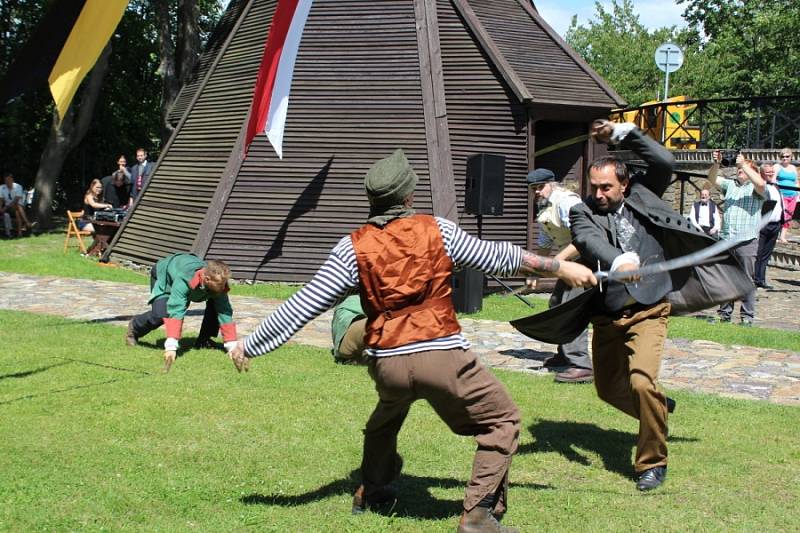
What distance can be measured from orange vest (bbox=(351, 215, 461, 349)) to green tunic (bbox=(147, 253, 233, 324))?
14.9 feet

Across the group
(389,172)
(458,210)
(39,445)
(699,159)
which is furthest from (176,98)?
(389,172)

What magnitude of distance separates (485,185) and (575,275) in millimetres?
9412

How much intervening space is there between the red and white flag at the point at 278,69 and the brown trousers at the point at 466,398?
9640mm

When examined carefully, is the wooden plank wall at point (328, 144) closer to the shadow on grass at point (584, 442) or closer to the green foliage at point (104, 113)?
the shadow on grass at point (584, 442)

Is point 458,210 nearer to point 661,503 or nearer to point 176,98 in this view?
point 176,98

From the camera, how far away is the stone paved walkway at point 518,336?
934 cm

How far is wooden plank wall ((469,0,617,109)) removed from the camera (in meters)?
17.0

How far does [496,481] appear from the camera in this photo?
4.76 metres

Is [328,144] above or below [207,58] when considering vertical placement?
below

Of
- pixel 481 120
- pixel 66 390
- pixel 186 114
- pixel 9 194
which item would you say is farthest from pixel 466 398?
pixel 9 194

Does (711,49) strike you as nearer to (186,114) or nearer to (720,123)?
(720,123)

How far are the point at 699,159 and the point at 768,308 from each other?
8445 millimetres

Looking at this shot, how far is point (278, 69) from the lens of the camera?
13.8 metres

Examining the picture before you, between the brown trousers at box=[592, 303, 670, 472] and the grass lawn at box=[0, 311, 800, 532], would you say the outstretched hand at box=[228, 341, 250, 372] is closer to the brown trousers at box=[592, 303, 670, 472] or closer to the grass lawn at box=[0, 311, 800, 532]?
the grass lawn at box=[0, 311, 800, 532]
